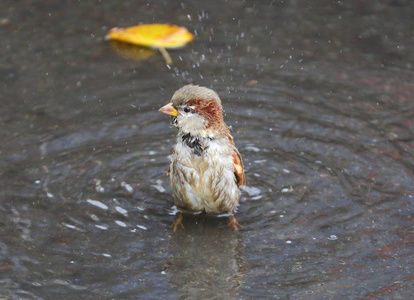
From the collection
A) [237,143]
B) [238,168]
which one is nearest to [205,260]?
[238,168]

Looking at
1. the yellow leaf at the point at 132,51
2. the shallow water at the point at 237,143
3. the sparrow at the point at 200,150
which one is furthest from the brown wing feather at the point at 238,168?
the yellow leaf at the point at 132,51

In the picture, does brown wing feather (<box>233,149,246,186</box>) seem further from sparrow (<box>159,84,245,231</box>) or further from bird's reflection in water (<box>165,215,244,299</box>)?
bird's reflection in water (<box>165,215,244,299</box>)

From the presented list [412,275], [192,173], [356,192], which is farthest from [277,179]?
[412,275]

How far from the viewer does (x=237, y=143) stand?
6.68 meters

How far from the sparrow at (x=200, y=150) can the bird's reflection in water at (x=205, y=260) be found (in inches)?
10.3

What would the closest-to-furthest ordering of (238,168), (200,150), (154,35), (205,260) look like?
(205,260) → (200,150) → (238,168) → (154,35)

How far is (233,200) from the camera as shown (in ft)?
18.4

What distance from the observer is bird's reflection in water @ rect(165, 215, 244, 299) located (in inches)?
191

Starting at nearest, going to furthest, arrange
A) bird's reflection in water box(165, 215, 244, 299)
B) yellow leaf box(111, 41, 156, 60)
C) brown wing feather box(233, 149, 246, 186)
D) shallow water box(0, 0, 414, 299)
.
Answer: bird's reflection in water box(165, 215, 244, 299) → shallow water box(0, 0, 414, 299) → brown wing feather box(233, 149, 246, 186) → yellow leaf box(111, 41, 156, 60)

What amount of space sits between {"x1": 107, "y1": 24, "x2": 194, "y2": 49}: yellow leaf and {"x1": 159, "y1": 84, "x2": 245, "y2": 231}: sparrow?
110 inches

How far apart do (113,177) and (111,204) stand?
39 cm

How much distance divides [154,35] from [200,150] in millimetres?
3007

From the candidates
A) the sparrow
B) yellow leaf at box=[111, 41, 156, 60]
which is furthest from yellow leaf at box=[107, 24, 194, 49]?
the sparrow

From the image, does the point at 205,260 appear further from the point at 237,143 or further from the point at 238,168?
the point at 237,143
